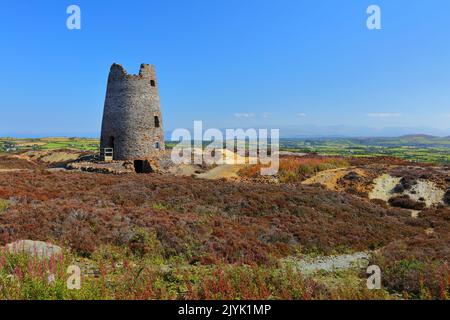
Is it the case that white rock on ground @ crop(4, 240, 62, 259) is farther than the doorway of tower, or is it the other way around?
the doorway of tower

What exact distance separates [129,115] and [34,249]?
74.8ft

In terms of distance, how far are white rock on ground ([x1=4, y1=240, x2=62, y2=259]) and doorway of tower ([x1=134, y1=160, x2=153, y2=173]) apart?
2128cm

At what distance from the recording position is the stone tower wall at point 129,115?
29.5m

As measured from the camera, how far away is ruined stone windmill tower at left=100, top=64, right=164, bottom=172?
29469mm

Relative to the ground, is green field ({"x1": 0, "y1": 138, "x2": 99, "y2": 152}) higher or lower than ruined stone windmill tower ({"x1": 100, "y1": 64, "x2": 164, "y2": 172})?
lower

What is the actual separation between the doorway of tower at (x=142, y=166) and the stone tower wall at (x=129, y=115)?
0.51m

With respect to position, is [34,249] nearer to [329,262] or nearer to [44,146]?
[329,262]

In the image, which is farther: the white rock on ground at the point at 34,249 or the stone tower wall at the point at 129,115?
the stone tower wall at the point at 129,115

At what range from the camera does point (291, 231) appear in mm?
14578
